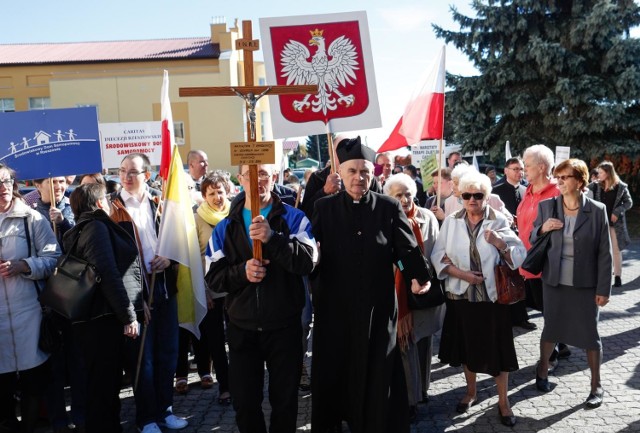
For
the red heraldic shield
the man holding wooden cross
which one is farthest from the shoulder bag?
the red heraldic shield

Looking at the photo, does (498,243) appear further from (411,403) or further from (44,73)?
(44,73)

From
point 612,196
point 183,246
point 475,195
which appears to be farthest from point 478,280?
point 612,196

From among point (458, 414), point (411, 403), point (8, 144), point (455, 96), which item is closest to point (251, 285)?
point (411, 403)

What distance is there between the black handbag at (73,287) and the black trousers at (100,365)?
13 cm

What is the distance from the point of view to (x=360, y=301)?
3.66 metres

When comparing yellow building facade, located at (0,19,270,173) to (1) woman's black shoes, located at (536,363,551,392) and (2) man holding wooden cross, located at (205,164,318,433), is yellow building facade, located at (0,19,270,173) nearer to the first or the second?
(1) woman's black shoes, located at (536,363,551,392)

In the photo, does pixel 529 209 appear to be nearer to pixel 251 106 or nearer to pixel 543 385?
pixel 543 385

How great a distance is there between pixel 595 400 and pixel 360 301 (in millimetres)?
2364

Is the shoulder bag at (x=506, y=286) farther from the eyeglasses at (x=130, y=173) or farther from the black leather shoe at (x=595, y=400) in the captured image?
the eyeglasses at (x=130, y=173)

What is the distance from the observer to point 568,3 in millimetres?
17594

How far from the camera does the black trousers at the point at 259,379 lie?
356cm

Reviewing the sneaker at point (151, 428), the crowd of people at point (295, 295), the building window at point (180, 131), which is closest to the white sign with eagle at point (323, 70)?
the crowd of people at point (295, 295)

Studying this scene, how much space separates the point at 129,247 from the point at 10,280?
3.22 ft

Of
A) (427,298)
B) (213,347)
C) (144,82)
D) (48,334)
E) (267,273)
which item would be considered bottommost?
(213,347)
